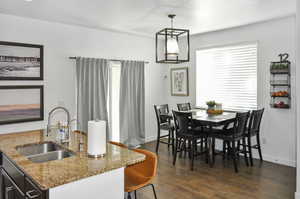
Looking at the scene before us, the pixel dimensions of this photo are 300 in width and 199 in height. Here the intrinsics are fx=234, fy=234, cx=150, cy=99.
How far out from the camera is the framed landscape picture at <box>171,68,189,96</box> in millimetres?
6047

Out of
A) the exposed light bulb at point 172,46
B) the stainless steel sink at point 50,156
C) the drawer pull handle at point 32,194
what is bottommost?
the drawer pull handle at point 32,194

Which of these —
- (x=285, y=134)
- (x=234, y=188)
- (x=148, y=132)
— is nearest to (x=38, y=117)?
(x=148, y=132)

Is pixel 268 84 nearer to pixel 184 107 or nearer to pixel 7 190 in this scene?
pixel 184 107

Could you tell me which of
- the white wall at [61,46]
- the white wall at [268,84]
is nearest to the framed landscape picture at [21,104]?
the white wall at [61,46]

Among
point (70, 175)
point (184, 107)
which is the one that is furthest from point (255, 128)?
point (70, 175)

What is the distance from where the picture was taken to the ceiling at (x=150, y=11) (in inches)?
134

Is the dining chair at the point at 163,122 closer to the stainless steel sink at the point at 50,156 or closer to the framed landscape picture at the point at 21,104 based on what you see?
the framed landscape picture at the point at 21,104

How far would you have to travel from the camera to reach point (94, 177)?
68.9 inches

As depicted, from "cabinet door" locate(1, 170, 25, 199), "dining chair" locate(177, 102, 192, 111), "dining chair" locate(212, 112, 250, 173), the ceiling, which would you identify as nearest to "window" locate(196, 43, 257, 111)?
"dining chair" locate(177, 102, 192, 111)

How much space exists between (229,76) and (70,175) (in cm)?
433

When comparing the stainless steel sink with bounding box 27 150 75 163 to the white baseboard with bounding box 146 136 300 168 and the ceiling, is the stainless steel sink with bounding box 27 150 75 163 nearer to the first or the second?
the ceiling

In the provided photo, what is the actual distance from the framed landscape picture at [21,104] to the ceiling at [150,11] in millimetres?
1265

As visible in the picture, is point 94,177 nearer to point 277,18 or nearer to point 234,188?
point 234,188

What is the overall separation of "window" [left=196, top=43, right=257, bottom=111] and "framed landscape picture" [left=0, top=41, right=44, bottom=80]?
357 cm
